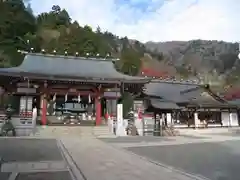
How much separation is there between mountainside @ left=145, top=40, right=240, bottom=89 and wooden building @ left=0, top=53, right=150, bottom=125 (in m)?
47.8

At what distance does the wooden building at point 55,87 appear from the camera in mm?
21828

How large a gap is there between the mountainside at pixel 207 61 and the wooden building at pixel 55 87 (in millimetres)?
47766

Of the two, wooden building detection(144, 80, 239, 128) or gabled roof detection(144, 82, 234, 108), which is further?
gabled roof detection(144, 82, 234, 108)

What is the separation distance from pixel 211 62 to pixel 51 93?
7904cm

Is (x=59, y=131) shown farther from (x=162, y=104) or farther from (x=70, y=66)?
(x=162, y=104)

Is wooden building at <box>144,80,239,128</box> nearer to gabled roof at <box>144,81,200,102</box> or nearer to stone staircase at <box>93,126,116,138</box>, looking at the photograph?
gabled roof at <box>144,81,200,102</box>

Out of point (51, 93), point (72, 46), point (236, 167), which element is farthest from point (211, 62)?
point (236, 167)

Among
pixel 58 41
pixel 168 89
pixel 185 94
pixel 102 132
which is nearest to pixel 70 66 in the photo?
pixel 102 132

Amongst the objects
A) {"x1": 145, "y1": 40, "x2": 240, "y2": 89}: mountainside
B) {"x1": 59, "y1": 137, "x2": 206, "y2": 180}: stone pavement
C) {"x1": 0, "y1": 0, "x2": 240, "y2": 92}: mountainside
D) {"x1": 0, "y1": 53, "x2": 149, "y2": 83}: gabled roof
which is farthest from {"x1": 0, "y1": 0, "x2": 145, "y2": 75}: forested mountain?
{"x1": 59, "y1": 137, "x2": 206, "y2": 180}: stone pavement

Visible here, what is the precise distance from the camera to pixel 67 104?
28.3 meters

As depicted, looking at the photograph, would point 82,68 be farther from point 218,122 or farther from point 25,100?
point 218,122

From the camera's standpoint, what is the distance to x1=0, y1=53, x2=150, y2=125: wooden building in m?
21.8

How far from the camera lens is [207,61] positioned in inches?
3595

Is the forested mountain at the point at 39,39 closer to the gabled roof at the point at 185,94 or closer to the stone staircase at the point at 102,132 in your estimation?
the gabled roof at the point at 185,94
